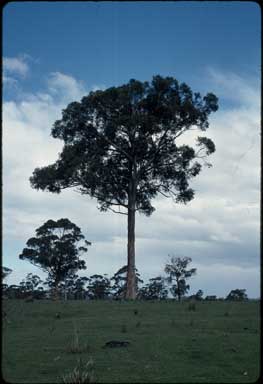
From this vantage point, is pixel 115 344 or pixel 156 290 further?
pixel 156 290

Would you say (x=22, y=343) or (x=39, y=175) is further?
(x=39, y=175)

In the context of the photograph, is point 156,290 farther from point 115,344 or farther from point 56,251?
point 115,344

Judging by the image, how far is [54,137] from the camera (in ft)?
104

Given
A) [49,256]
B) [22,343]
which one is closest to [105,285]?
[49,256]

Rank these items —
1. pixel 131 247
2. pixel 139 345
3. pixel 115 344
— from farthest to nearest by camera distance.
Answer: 1. pixel 131 247
2. pixel 139 345
3. pixel 115 344

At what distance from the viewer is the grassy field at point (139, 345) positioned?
8.62 metres

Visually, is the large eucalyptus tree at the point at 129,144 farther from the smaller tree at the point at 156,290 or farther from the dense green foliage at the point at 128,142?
the smaller tree at the point at 156,290

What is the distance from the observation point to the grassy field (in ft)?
28.3

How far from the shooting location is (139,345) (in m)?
11.5

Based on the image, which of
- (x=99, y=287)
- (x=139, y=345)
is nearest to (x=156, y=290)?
(x=99, y=287)

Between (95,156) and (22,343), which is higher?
(95,156)

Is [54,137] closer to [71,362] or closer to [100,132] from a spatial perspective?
[100,132]

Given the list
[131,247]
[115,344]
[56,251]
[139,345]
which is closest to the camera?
[115,344]

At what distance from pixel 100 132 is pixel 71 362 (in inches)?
883
